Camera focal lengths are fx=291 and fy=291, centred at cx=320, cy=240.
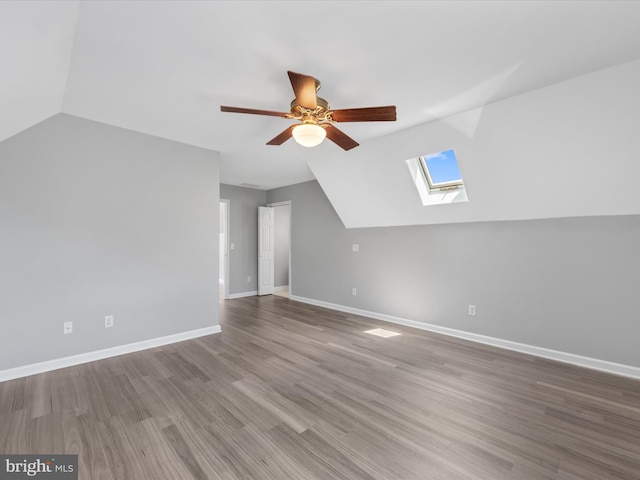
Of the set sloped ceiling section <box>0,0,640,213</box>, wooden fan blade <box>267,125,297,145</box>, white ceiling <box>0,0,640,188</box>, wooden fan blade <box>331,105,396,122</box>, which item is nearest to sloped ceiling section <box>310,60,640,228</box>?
sloped ceiling section <box>0,0,640,213</box>

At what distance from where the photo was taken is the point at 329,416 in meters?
2.07

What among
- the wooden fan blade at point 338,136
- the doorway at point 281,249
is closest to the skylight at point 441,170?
the wooden fan blade at point 338,136

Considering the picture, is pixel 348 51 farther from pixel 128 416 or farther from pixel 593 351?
pixel 593 351

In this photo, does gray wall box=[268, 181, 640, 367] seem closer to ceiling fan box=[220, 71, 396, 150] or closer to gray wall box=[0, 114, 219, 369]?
ceiling fan box=[220, 71, 396, 150]

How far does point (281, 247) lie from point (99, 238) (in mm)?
4939

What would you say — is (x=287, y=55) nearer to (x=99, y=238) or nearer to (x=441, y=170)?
(x=441, y=170)

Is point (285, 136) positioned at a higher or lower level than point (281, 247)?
higher

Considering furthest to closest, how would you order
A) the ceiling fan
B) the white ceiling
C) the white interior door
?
the white interior door → the ceiling fan → the white ceiling

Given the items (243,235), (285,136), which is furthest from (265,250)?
(285,136)

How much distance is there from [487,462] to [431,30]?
8.34ft

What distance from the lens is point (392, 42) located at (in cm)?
187

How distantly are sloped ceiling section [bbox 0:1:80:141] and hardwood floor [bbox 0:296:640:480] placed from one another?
2.26 metres

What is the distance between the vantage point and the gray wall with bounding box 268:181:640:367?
9.05 feet

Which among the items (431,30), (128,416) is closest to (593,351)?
(431,30)
